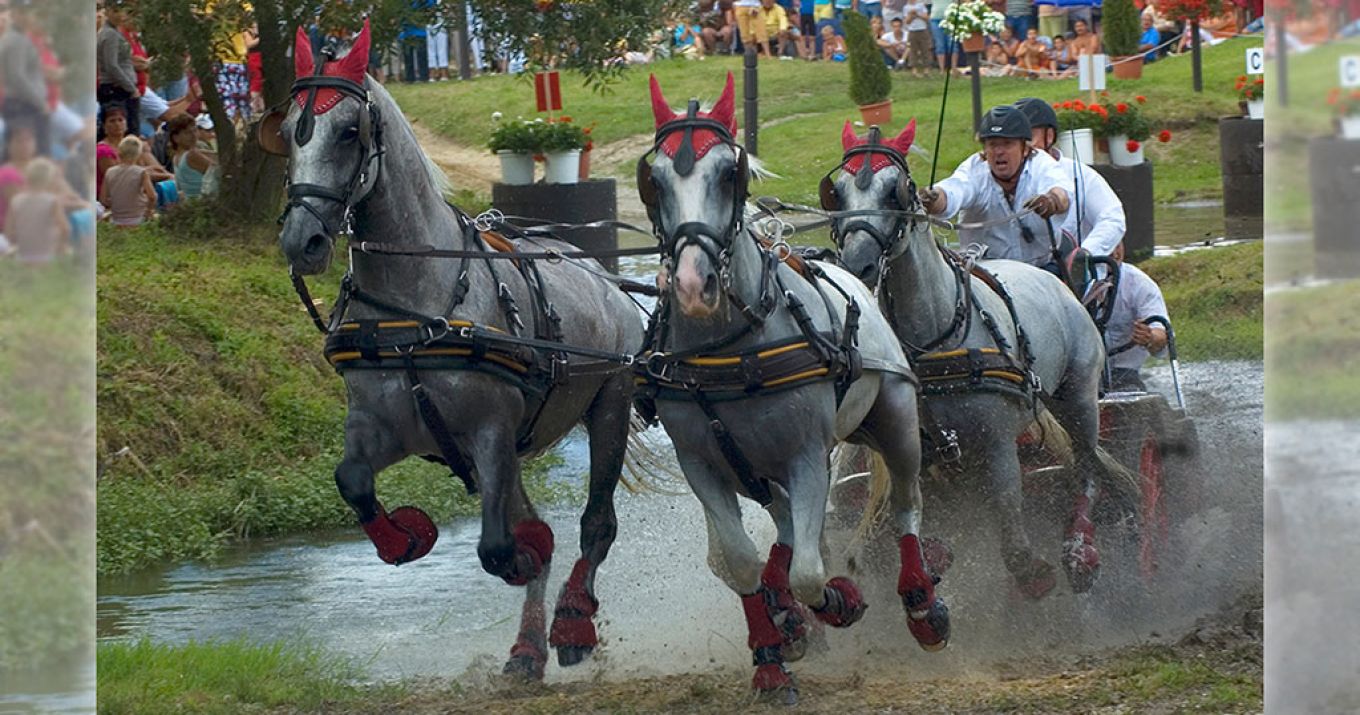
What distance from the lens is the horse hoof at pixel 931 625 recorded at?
6.43m

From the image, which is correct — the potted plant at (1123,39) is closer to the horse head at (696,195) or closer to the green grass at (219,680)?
the green grass at (219,680)

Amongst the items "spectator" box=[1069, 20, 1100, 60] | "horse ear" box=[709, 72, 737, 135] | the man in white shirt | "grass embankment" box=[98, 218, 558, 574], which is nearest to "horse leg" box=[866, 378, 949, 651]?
"horse ear" box=[709, 72, 737, 135]

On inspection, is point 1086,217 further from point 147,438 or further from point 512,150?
point 512,150

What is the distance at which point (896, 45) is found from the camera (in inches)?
1121

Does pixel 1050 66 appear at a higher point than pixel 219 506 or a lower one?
higher

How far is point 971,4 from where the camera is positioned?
1998 cm

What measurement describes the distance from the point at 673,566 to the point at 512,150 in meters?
7.50

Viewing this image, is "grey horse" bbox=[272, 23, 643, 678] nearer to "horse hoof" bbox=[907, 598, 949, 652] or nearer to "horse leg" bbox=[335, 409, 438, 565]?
"horse leg" bbox=[335, 409, 438, 565]

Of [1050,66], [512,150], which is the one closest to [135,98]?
[512,150]

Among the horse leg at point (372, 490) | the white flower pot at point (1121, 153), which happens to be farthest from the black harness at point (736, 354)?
the white flower pot at point (1121, 153)

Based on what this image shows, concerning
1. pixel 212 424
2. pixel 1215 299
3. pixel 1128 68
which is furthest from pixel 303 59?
pixel 1128 68

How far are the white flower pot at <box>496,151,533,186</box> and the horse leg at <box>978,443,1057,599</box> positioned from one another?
916 centimetres

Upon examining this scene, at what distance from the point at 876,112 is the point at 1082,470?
49.9 feet

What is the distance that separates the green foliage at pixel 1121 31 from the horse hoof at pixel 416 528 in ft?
65.0
